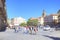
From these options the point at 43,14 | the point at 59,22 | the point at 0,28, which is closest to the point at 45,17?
the point at 43,14

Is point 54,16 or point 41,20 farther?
point 41,20

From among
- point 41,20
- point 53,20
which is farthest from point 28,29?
point 41,20

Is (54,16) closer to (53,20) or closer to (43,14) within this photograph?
(53,20)

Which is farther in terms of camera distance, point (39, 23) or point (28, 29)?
point (39, 23)

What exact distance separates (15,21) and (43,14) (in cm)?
2960

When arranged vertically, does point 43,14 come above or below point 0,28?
above

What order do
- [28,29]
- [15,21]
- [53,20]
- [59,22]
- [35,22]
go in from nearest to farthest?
[28,29] < [59,22] < [53,20] < [35,22] < [15,21]

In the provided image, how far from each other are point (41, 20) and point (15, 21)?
2561cm

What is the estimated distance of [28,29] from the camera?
1784 inches

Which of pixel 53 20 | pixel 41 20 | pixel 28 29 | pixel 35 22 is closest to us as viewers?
pixel 28 29

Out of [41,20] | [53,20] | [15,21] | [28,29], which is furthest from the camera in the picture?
[15,21]

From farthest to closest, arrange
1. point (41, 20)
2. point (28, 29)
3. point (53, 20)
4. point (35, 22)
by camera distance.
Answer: point (41, 20)
point (35, 22)
point (53, 20)
point (28, 29)

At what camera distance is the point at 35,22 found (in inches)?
6718

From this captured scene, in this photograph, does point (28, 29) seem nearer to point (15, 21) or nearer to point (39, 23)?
point (39, 23)
